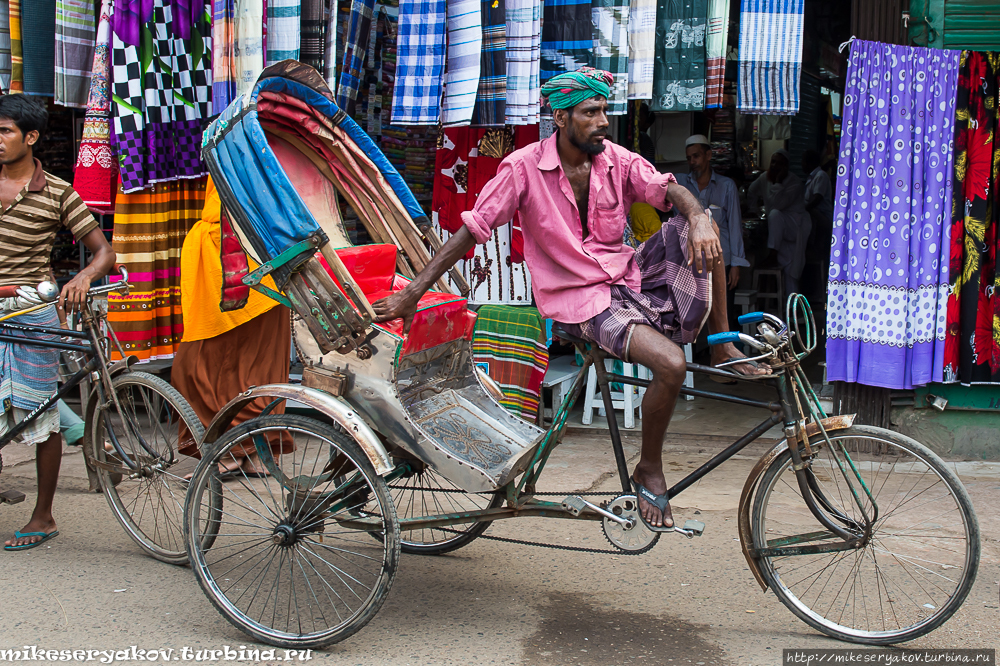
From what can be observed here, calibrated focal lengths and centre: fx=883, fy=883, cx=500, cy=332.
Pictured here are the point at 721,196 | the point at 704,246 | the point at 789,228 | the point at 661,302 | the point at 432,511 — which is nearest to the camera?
the point at 704,246

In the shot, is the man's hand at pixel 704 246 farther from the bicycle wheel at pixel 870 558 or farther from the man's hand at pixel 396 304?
the man's hand at pixel 396 304

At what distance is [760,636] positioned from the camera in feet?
10.4

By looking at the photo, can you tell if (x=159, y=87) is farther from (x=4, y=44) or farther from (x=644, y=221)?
(x=644, y=221)

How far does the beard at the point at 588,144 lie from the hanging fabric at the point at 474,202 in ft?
9.41

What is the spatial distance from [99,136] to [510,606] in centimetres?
405

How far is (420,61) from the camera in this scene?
518cm

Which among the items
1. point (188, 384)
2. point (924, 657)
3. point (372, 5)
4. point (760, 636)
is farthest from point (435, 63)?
point (924, 657)

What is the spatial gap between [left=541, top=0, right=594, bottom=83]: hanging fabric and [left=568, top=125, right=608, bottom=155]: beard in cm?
204

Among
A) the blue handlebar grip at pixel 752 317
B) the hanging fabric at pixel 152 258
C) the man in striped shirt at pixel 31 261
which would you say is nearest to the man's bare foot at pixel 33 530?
the man in striped shirt at pixel 31 261

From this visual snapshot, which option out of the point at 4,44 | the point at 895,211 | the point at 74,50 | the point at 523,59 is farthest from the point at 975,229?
the point at 4,44

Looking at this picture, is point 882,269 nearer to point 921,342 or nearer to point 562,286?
point 921,342

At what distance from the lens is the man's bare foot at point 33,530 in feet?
13.3

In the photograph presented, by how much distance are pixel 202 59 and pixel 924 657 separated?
16.5ft

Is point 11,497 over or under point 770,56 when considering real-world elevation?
under
